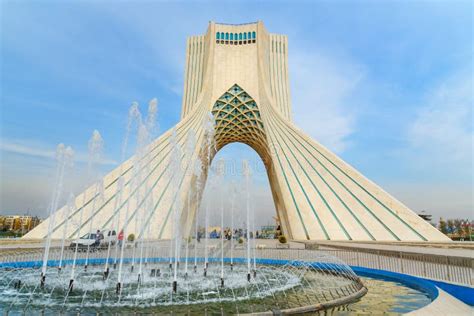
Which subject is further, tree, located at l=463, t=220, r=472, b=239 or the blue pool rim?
tree, located at l=463, t=220, r=472, b=239

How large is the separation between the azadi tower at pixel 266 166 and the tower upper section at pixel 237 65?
8cm

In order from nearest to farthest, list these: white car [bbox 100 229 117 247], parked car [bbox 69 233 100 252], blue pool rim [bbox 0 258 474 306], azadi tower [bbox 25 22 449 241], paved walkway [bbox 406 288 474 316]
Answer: paved walkway [bbox 406 288 474 316], blue pool rim [bbox 0 258 474 306], parked car [bbox 69 233 100 252], white car [bbox 100 229 117 247], azadi tower [bbox 25 22 449 241]

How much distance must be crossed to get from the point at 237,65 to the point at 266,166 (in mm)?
8701

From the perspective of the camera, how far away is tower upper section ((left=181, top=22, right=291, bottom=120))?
22.3 m

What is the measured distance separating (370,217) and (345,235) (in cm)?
150

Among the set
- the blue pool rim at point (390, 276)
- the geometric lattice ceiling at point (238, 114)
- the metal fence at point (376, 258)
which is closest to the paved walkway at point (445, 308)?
the blue pool rim at point (390, 276)

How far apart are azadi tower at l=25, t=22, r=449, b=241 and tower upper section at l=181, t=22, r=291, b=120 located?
0.08m

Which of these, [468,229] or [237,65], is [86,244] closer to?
[237,65]

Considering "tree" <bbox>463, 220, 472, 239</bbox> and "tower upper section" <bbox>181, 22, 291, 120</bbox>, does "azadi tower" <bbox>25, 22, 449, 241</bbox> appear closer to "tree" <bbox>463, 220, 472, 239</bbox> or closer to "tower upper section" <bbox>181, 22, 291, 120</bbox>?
"tower upper section" <bbox>181, 22, 291, 120</bbox>

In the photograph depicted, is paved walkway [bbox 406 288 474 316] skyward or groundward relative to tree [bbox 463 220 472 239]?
groundward

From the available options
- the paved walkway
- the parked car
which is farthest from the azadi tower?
the paved walkway

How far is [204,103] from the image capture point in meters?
21.1

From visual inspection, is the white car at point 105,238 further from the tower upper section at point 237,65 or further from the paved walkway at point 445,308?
the tower upper section at point 237,65

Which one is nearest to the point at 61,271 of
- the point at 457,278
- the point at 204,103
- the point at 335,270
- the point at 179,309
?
the point at 179,309
